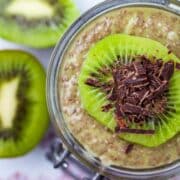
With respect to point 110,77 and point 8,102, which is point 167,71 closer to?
point 110,77

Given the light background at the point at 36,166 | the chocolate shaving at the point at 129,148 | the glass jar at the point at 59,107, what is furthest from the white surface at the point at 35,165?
the chocolate shaving at the point at 129,148

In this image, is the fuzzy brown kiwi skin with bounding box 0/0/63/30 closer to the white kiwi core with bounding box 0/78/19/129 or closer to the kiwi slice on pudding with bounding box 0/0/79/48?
the kiwi slice on pudding with bounding box 0/0/79/48

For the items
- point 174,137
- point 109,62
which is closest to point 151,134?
point 174,137

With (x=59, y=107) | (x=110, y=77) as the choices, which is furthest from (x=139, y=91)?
(x=59, y=107)

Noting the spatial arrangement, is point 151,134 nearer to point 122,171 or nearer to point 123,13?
point 122,171

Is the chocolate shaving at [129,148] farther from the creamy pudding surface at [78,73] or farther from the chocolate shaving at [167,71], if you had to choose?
the chocolate shaving at [167,71]

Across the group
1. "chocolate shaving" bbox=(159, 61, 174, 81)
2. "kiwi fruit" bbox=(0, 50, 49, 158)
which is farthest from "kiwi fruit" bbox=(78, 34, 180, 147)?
"kiwi fruit" bbox=(0, 50, 49, 158)
